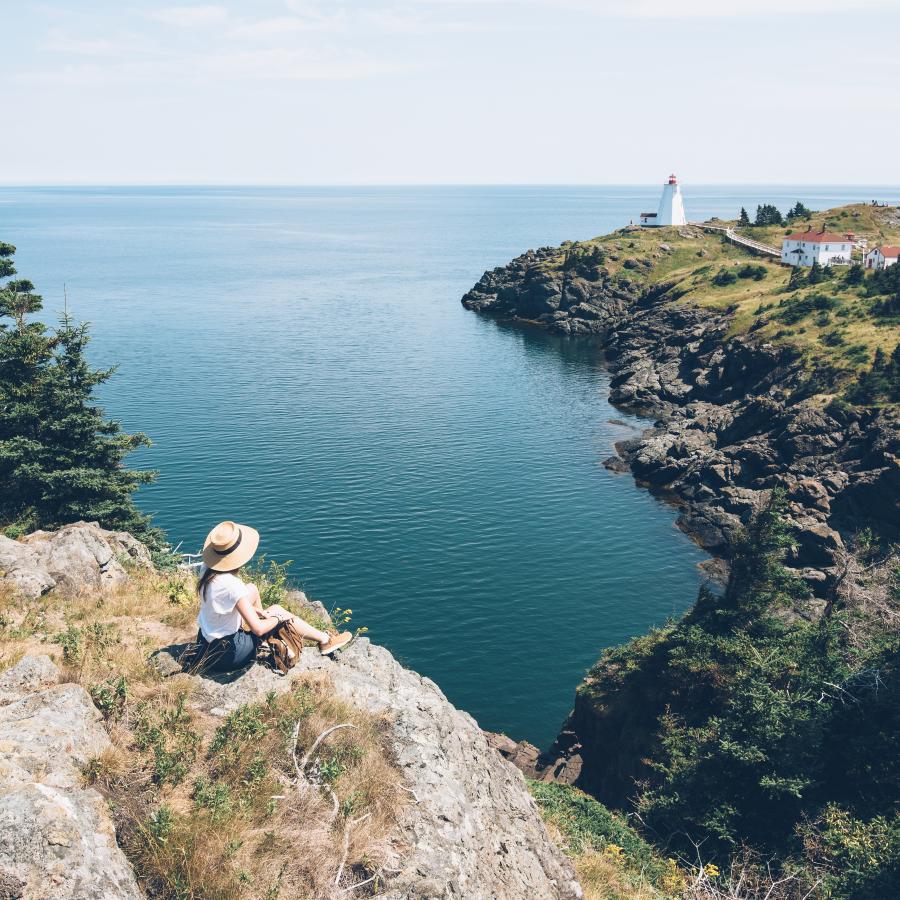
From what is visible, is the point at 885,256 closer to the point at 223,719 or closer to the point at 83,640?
the point at 223,719

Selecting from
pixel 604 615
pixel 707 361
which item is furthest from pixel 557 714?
pixel 707 361

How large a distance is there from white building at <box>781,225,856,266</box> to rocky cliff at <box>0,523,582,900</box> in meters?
122

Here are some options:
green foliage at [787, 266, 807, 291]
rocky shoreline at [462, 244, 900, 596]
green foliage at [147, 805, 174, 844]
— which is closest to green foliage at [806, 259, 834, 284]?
green foliage at [787, 266, 807, 291]

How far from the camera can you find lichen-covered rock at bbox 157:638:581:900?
9805mm

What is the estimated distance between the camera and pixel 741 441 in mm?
70375

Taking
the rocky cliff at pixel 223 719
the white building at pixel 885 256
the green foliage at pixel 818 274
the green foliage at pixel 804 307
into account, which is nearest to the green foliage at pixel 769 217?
the white building at pixel 885 256

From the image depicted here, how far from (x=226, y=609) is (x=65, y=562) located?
Answer: 7.85 metres

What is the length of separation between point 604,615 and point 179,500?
36221mm

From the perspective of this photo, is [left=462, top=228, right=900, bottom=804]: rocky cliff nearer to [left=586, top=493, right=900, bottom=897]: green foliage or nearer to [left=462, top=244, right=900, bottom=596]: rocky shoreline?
[left=462, top=244, right=900, bottom=596]: rocky shoreline

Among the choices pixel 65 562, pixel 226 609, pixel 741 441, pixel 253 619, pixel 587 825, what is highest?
pixel 226 609

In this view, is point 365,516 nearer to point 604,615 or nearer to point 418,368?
point 604,615

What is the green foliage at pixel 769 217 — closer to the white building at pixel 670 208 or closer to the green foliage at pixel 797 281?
the white building at pixel 670 208

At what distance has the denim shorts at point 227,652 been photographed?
11.8 meters

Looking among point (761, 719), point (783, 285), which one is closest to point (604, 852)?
point (761, 719)
